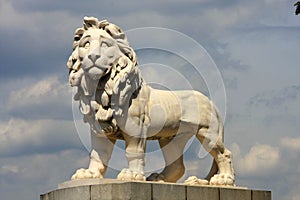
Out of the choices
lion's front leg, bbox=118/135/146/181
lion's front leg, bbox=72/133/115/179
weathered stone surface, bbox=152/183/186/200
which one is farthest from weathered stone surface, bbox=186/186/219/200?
lion's front leg, bbox=72/133/115/179

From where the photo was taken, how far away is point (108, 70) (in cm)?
1884

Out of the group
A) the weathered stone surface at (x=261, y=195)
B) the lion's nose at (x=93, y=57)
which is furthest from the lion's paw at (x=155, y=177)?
the lion's nose at (x=93, y=57)

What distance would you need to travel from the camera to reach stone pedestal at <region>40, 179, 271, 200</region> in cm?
1809

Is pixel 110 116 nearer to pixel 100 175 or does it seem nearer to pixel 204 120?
pixel 100 175

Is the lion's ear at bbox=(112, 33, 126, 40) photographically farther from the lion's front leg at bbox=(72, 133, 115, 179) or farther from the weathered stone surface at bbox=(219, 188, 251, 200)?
the weathered stone surface at bbox=(219, 188, 251, 200)

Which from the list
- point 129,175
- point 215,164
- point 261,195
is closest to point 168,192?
point 129,175

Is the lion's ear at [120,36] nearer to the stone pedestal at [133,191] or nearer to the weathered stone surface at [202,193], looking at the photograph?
the stone pedestal at [133,191]

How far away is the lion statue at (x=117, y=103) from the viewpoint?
61.5ft

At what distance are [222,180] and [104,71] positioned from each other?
3.49m

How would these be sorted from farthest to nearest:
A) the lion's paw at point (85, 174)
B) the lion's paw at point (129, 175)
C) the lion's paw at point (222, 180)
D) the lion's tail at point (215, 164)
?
the lion's tail at point (215, 164) < the lion's paw at point (222, 180) < the lion's paw at point (85, 174) < the lion's paw at point (129, 175)

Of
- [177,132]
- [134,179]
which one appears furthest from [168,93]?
[134,179]

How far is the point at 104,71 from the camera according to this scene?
18.8 m

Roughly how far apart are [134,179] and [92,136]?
131 centimetres

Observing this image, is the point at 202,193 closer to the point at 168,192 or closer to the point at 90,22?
the point at 168,192
